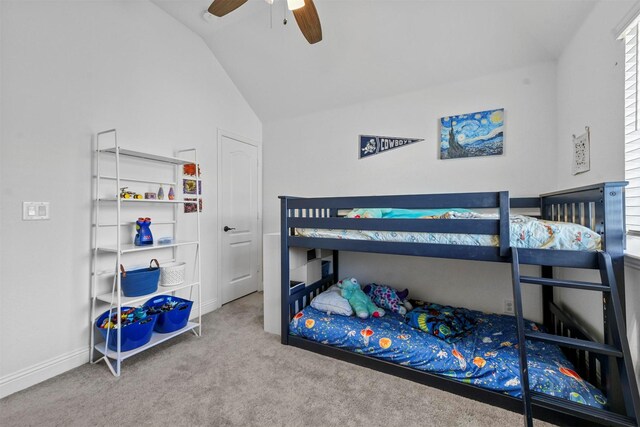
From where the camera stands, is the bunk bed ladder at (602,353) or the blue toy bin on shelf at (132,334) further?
the blue toy bin on shelf at (132,334)

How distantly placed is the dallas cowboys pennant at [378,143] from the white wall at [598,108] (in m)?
1.17

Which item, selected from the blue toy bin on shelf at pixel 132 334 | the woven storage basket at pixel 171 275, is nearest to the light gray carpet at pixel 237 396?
the blue toy bin on shelf at pixel 132 334

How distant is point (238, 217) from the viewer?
11.1 ft

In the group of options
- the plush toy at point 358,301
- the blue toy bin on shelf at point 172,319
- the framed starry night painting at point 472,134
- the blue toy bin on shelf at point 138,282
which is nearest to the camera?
the blue toy bin on shelf at point 138,282

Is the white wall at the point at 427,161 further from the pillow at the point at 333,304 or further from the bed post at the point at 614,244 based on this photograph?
the bed post at the point at 614,244

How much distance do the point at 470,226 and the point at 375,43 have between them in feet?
6.25

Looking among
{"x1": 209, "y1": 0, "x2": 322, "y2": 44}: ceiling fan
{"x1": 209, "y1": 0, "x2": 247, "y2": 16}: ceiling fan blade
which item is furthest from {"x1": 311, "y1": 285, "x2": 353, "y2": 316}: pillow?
{"x1": 209, "y1": 0, "x2": 247, "y2": 16}: ceiling fan blade

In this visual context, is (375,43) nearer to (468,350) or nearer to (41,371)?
(468,350)

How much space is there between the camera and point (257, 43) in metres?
2.82

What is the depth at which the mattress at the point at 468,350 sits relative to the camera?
145 cm

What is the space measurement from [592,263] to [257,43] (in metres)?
3.20

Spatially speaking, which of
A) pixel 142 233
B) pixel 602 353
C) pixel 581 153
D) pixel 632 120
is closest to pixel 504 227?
pixel 602 353

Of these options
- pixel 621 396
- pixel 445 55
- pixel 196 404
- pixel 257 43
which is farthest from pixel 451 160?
pixel 196 404

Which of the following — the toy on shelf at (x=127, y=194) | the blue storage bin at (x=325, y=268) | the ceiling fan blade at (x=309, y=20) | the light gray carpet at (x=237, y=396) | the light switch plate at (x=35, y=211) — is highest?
the ceiling fan blade at (x=309, y=20)
